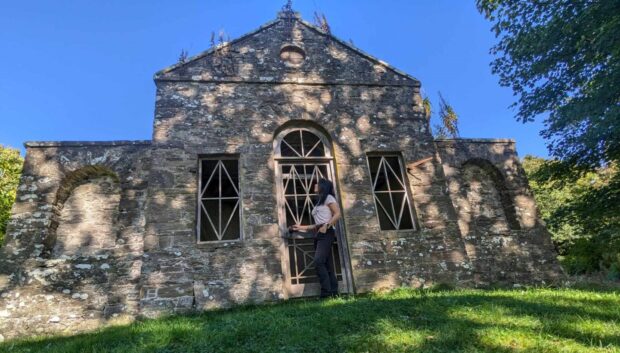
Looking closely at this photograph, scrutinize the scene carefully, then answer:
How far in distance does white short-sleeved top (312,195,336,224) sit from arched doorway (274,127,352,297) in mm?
976

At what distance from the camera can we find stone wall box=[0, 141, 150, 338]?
20.6 ft

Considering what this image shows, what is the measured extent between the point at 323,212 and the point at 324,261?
2.74 feet

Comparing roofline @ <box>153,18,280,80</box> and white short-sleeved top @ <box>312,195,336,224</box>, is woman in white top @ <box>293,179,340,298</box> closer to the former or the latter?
white short-sleeved top @ <box>312,195,336,224</box>

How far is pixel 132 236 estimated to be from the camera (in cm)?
702

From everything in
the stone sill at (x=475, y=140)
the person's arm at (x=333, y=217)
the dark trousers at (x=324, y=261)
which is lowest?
the dark trousers at (x=324, y=261)

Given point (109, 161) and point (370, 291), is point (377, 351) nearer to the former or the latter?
point (370, 291)

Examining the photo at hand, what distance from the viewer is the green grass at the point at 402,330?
3.38 meters

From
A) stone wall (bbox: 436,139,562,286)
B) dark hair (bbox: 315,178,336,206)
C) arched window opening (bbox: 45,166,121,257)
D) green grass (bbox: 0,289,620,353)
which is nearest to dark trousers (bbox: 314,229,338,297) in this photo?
dark hair (bbox: 315,178,336,206)

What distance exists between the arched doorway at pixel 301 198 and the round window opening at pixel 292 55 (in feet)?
5.96

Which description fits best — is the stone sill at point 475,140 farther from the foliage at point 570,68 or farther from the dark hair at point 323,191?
the dark hair at point 323,191

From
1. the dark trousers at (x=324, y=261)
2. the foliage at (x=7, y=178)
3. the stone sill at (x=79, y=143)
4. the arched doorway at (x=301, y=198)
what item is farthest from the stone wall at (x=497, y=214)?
the foliage at (x=7, y=178)

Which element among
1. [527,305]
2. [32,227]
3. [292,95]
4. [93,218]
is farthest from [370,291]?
[32,227]

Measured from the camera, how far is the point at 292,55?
880 cm

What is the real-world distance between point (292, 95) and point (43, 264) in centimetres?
594
